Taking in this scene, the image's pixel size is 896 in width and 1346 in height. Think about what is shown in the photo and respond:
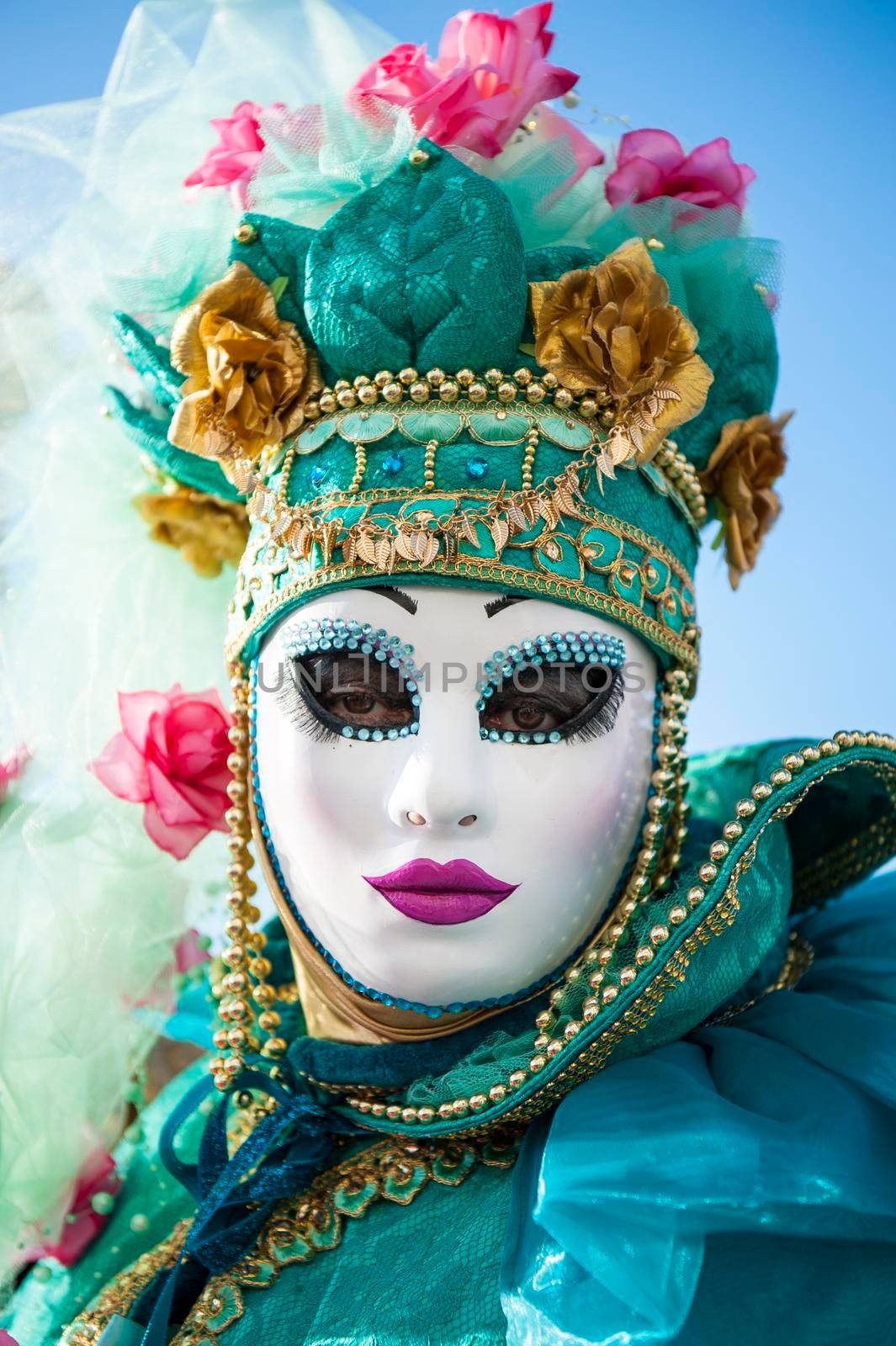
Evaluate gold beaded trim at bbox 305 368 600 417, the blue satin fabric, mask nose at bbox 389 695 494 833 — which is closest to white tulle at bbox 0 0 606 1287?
gold beaded trim at bbox 305 368 600 417

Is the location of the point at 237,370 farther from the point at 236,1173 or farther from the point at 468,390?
the point at 236,1173

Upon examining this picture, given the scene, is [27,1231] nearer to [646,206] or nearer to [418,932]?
[418,932]

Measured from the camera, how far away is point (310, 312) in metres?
1.84

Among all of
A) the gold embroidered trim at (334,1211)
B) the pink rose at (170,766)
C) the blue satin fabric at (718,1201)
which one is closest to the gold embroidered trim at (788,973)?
the blue satin fabric at (718,1201)

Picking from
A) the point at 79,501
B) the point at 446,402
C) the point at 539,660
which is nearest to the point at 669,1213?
the point at 539,660

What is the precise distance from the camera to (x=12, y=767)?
6.63ft

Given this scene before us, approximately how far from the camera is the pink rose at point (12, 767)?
2010 mm

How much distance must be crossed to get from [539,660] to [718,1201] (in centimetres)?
65

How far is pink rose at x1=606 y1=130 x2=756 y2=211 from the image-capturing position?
2.00m

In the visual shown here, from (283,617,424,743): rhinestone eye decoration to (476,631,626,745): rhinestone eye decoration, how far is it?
9cm

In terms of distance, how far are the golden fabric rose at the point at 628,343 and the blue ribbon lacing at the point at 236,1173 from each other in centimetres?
100

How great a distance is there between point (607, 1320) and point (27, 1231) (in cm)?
94

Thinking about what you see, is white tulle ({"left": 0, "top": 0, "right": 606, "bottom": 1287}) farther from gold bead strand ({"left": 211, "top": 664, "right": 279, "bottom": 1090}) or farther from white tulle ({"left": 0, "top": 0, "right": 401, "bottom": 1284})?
gold bead strand ({"left": 211, "top": 664, "right": 279, "bottom": 1090})

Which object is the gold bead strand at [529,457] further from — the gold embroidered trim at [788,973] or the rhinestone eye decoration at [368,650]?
the gold embroidered trim at [788,973]
